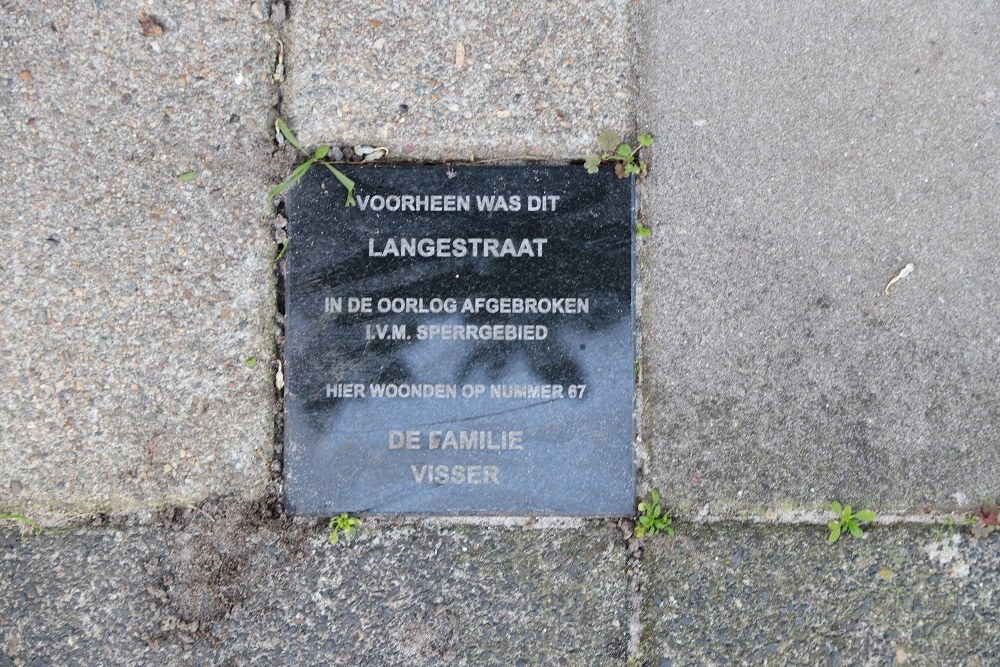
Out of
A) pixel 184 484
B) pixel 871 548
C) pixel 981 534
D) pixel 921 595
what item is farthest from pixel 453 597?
pixel 981 534

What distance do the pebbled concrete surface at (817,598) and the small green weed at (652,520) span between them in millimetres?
35

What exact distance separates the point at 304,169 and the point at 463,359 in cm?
69

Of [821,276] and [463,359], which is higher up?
[821,276]

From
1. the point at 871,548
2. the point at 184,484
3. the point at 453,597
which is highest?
the point at 184,484

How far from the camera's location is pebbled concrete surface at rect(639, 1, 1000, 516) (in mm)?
1777

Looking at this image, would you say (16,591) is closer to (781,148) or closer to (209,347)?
(209,347)

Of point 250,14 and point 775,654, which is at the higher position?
point 250,14

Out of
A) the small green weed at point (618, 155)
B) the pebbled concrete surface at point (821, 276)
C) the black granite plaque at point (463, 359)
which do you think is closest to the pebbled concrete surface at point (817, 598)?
the pebbled concrete surface at point (821, 276)

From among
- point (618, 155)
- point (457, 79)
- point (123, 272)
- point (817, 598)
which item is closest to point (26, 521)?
point (123, 272)

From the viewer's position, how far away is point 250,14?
181 centimetres

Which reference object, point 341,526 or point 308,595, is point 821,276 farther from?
point 308,595

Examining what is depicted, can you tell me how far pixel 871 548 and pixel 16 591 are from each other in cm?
236

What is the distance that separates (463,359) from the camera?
1.75 meters

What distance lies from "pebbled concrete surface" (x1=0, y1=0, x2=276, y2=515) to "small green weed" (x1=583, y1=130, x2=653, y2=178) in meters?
0.94
